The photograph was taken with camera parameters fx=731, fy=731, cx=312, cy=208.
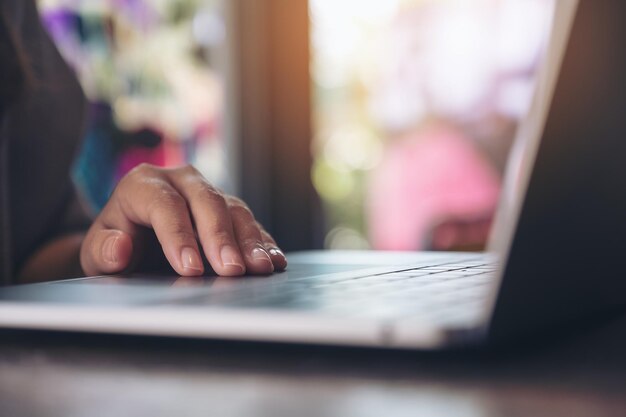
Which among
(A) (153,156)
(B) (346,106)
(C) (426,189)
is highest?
(B) (346,106)

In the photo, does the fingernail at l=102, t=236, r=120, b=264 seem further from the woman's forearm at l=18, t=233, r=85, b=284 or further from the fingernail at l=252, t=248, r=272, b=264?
the woman's forearm at l=18, t=233, r=85, b=284

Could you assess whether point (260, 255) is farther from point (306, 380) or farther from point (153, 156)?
point (153, 156)

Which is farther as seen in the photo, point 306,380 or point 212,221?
point 212,221

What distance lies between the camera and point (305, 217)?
286 cm

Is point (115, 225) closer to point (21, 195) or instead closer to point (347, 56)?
point (21, 195)

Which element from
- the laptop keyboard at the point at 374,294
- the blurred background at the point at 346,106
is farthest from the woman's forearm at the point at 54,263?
the blurred background at the point at 346,106

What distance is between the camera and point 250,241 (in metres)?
0.58

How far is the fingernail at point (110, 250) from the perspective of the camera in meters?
0.62

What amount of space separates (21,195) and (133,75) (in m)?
1.37

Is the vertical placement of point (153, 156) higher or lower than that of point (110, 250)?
lower

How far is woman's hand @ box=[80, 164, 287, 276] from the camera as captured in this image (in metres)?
0.55

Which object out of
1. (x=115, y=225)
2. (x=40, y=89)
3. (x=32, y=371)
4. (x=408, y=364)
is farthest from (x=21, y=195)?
(x=408, y=364)

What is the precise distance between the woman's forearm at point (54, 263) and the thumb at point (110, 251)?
26cm

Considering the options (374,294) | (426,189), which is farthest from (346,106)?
(374,294)
